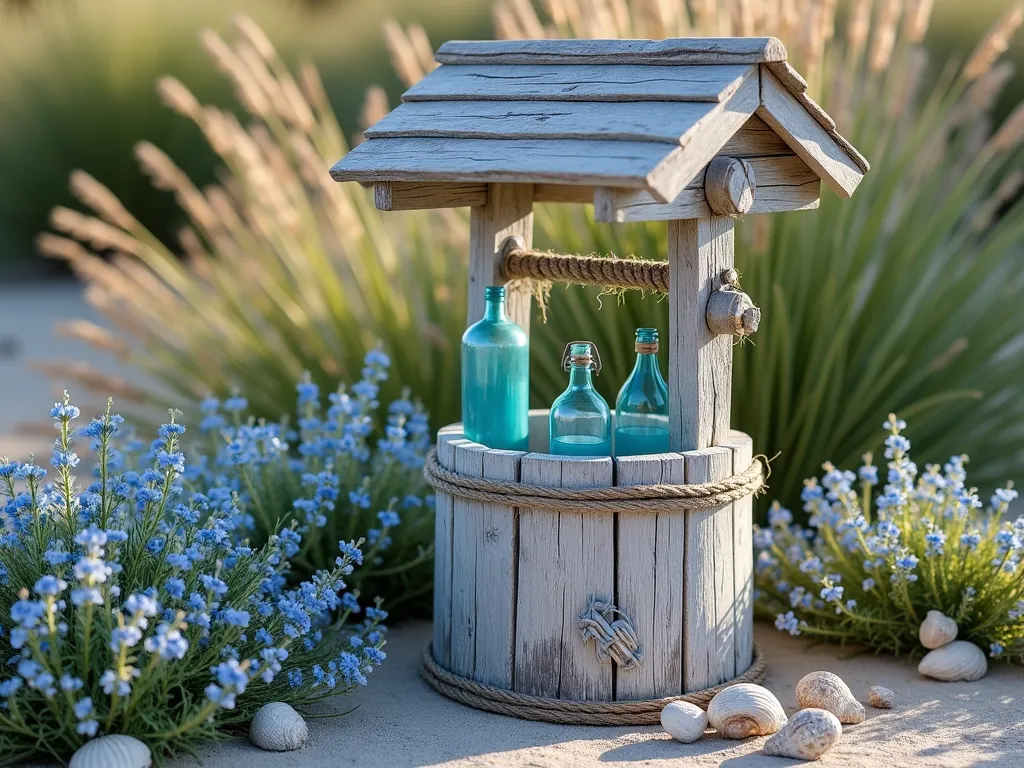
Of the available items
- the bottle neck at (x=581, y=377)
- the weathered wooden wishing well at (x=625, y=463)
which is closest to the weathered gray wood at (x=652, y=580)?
the weathered wooden wishing well at (x=625, y=463)

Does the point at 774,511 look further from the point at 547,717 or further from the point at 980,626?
the point at 547,717

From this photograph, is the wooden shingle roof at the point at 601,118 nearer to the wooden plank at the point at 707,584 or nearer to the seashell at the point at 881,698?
the wooden plank at the point at 707,584

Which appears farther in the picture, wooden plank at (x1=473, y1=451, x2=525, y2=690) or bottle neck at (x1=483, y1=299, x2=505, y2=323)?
bottle neck at (x1=483, y1=299, x2=505, y2=323)

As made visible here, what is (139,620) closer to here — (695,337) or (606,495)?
(606,495)

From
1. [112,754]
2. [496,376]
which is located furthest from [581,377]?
[112,754]

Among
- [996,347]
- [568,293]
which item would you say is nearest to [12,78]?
[568,293]

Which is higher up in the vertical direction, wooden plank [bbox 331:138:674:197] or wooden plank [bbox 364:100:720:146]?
wooden plank [bbox 364:100:720:146]

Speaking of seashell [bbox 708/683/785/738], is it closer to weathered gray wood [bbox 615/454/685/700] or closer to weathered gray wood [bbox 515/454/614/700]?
weathered gray wood [bbox 615/454/685/700]

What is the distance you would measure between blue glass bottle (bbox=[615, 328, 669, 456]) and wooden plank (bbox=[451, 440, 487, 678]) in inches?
13.2

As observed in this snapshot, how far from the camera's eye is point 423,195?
9.83 ft

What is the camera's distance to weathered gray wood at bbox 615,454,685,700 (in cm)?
268

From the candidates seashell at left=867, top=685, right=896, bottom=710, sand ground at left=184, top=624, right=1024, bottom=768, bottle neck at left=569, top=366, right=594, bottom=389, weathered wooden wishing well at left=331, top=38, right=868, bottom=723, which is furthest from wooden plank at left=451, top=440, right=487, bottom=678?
seashell at left=867, top=685, right=896, bottom=710

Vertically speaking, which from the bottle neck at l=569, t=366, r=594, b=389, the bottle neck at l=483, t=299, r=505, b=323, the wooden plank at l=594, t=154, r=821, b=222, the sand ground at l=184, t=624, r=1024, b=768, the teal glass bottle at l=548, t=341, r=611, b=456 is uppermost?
the wooden plank at l=594, t=154, r=821, b=222

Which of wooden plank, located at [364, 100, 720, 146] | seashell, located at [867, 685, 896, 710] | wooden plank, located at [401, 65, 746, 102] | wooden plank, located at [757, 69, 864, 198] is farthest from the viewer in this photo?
seashell, located at [867, 685, 896, 710]
